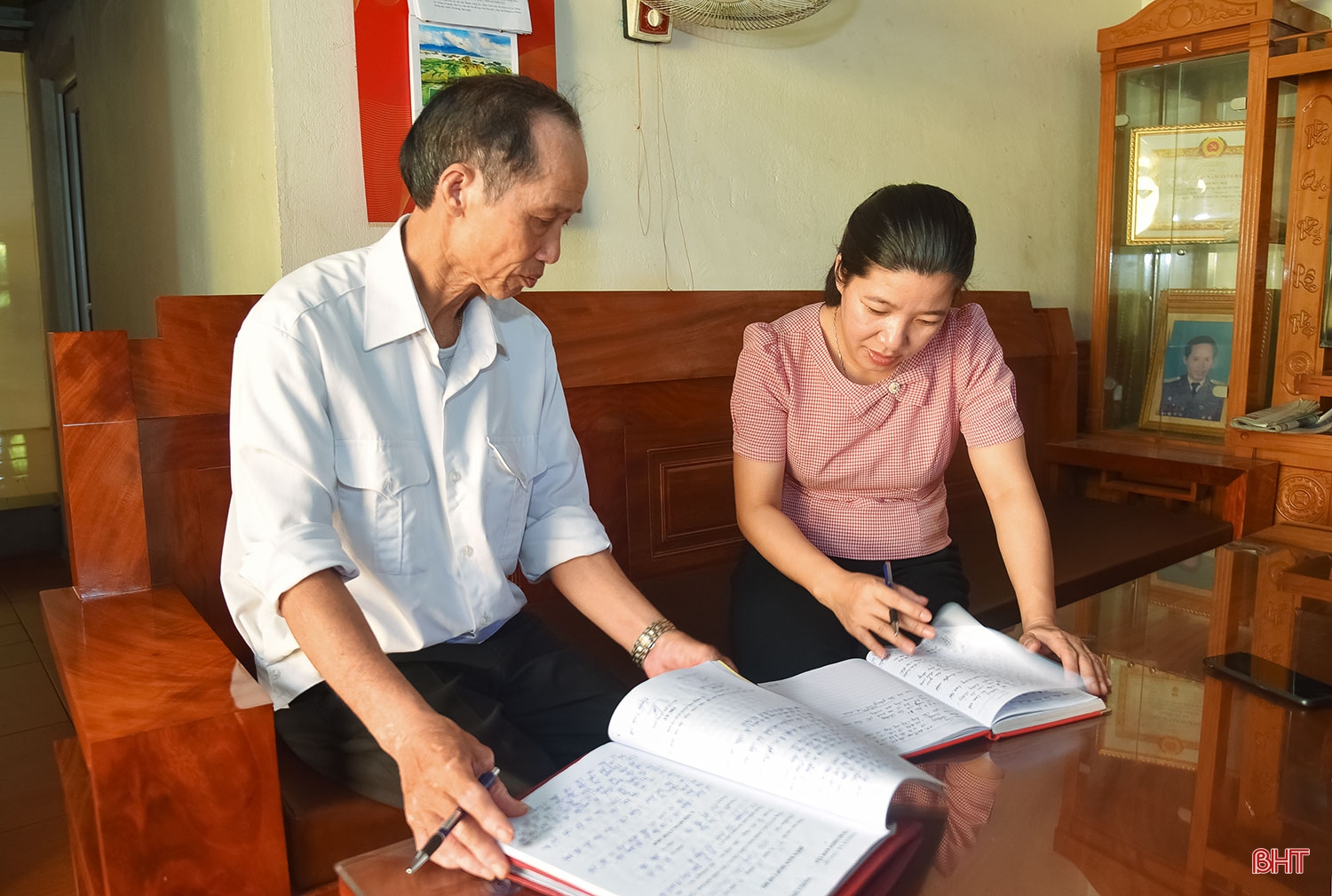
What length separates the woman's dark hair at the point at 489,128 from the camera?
48.4 inches

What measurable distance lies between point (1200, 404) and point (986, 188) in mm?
983

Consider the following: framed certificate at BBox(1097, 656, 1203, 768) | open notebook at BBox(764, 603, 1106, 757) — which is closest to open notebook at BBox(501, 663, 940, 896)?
open notebook at BBox(764, 603, 1106, 757)

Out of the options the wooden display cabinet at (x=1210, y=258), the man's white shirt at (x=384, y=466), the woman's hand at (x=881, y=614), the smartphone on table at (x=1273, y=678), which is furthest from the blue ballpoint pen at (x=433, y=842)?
the wooden display cabinet at (x=1210, y=258)

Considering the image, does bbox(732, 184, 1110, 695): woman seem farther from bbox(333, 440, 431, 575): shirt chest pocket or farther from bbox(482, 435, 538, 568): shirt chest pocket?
bbox(333, 440, 431, 575): shirt chest pocket

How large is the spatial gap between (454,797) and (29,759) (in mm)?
2215

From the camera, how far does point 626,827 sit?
85 cm

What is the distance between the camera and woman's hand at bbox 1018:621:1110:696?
1230 millimetres

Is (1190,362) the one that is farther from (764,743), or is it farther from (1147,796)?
(764,743)

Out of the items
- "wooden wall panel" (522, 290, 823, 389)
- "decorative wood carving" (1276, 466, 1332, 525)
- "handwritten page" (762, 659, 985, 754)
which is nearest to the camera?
"handwritten page" (762, 659, 985, 754)

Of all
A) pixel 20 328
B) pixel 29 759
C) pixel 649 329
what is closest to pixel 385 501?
pixel 649 329

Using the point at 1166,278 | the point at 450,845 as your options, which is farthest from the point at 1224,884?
the point at 1166,278

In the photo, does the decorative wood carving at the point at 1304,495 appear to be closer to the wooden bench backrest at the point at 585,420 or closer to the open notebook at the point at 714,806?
the wooden bench backrest at the point at 585,420

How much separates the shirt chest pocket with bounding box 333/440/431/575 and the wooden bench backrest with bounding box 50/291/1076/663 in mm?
535

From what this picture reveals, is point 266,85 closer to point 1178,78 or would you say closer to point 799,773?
point 799,773
